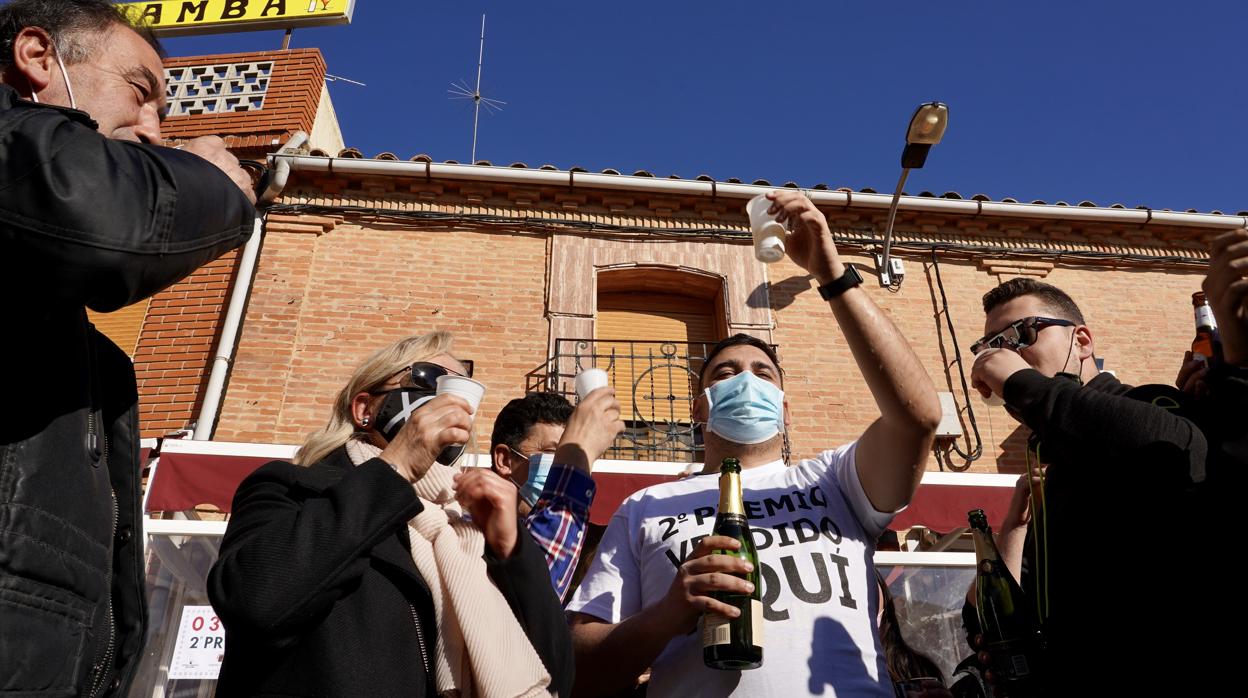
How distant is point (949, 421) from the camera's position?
327 inches

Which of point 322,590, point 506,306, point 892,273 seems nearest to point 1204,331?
point 322,590

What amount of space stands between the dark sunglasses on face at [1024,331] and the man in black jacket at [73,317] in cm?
255

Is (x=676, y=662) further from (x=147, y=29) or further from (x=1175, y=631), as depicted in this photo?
(x=147, y=29)

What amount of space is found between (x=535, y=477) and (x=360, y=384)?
116 centimetres

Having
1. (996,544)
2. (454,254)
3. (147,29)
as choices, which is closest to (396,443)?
(147,29)

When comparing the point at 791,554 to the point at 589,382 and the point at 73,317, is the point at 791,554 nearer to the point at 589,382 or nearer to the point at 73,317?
the point at 589,382

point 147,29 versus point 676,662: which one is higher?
point 147,29

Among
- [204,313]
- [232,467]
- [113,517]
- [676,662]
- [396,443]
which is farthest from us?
[204,313]

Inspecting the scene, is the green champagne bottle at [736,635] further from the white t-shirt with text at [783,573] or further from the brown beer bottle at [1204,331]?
the brown beer bottle at [1204,331]

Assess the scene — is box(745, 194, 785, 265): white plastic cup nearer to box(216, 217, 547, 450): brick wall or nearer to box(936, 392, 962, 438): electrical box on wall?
box(216, 217, 547, 450): brick wall

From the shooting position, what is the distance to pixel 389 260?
880 cm

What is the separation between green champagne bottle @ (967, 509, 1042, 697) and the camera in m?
2.34

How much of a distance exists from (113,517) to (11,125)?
2.42ft

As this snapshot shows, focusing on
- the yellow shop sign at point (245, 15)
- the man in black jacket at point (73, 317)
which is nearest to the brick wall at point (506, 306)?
the yellow shop sign at point (245, 15)
